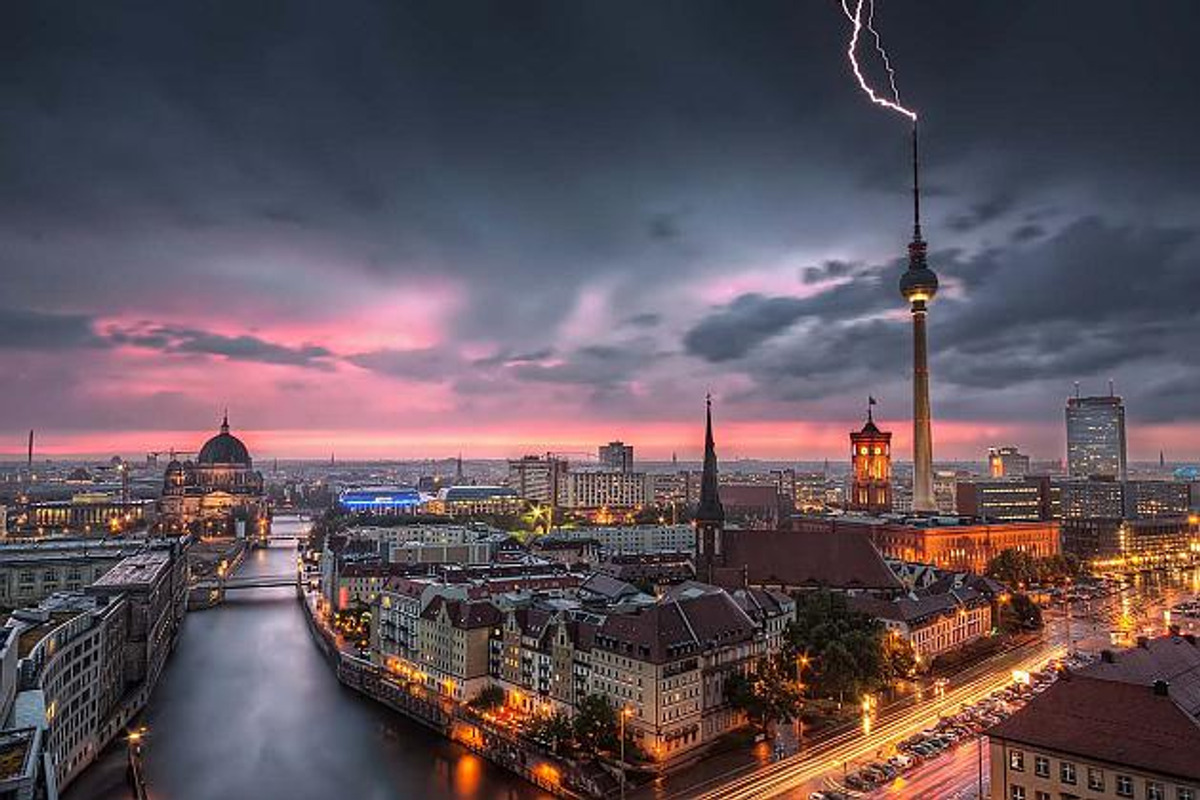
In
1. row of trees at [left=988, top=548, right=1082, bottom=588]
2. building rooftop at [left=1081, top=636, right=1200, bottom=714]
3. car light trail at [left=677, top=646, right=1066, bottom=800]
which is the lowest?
car light trail at [left=677, top=646, right=1066, bottom=800]

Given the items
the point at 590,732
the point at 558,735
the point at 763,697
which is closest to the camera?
the point at 590,732

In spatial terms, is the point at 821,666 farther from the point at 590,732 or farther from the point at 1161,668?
the point at 1161,668

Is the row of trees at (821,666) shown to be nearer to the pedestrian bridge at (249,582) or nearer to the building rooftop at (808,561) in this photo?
the building rooftop at (808,561)

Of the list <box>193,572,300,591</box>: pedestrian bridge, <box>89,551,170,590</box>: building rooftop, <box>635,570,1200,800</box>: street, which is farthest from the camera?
<box>193,572,300,591</box>: pedestrian bridge

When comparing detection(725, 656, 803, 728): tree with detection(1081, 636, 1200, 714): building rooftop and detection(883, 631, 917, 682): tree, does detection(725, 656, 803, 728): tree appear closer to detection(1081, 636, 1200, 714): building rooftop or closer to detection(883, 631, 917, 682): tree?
detection(883, 631, 917, 682): tree

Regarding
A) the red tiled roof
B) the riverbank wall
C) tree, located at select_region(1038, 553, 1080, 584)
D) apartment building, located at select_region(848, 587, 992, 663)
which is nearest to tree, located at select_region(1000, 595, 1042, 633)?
apartment building, located at select_region(848, 587, 992, 663)

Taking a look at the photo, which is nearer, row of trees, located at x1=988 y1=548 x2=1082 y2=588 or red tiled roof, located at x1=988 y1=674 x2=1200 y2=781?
red tiled roof, located at x1=988 y1=674 x2=1200 y2=781

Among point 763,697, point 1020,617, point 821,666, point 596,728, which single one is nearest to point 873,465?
point 1020,617
